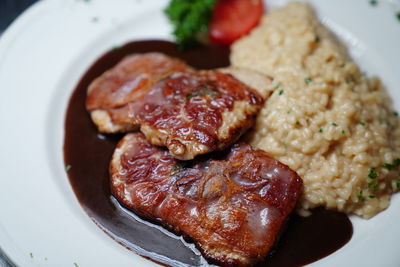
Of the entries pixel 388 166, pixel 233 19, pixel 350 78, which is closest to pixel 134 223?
pixel 388 166

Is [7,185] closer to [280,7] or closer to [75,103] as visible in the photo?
[75,103]

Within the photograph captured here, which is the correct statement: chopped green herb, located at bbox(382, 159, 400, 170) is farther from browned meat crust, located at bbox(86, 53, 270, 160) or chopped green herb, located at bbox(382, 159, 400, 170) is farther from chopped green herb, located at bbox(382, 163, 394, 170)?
browned meat crust, located at bbox(86, 53, 270, 160)

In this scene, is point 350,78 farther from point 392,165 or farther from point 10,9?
point 10,9

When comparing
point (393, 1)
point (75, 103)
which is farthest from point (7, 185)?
point (393, 1)

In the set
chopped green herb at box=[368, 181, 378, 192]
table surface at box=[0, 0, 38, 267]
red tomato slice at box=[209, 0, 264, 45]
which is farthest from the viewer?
table surface at box=[0, 0, 38, 267]

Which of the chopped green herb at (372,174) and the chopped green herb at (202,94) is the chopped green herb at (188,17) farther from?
the chopped green herb at (372,174)

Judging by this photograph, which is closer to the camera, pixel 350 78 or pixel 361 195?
pixel 361 195

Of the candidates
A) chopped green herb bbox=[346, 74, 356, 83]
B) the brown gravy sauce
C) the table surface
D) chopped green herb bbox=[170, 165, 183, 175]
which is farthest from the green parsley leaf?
chopped green herb bbox=[346, 74, 356, 83]

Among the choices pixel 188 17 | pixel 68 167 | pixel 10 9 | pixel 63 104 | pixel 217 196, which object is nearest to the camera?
pixel 217 196
